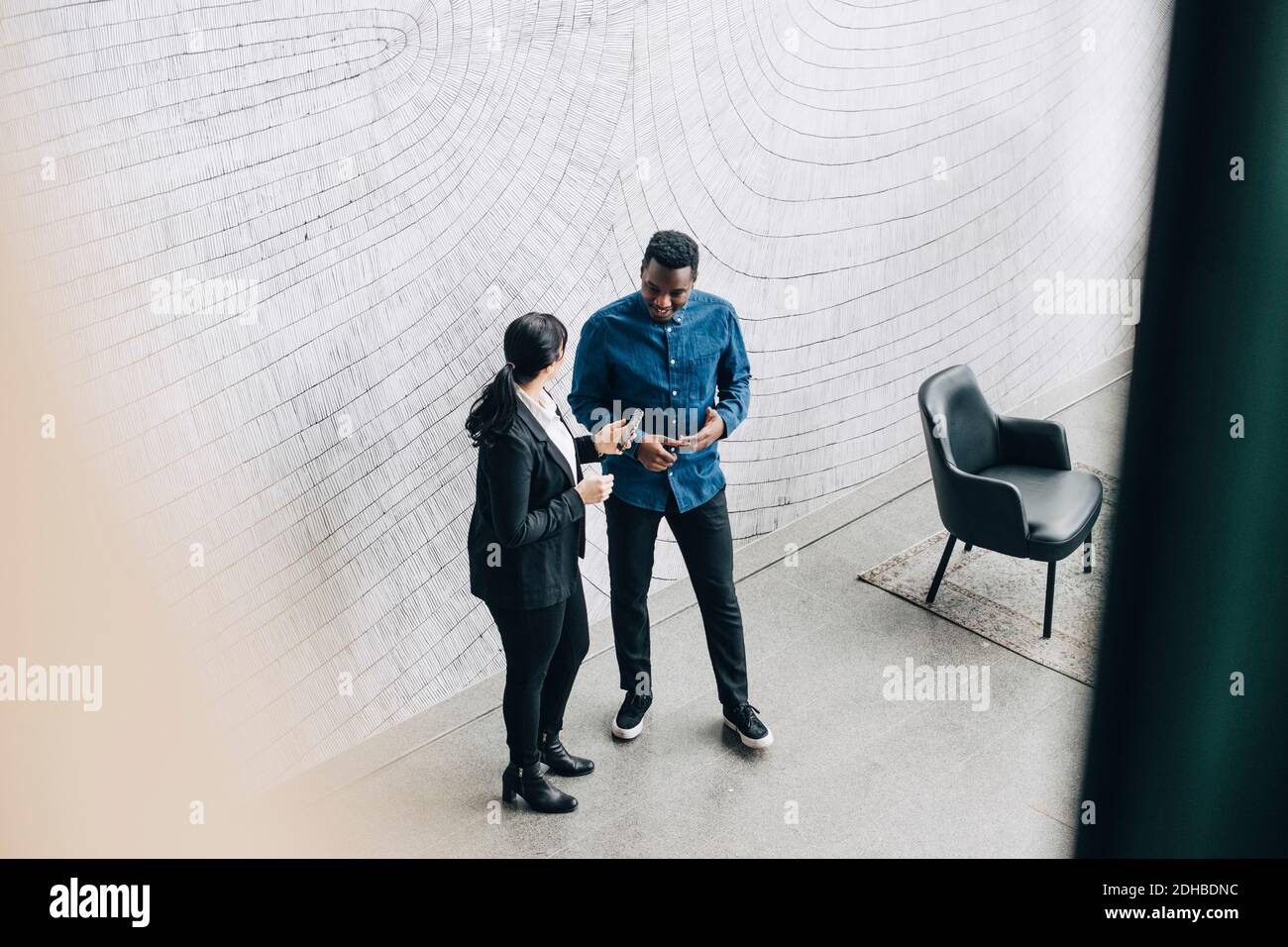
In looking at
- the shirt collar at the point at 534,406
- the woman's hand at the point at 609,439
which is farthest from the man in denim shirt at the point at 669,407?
the shirt collar at the point at 534,406

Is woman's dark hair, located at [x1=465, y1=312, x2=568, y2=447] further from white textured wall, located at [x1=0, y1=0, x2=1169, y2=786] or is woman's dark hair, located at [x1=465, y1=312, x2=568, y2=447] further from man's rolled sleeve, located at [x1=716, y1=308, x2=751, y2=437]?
white textured wall, located at [x1=0, y1=0, x2=1169, y2=786]

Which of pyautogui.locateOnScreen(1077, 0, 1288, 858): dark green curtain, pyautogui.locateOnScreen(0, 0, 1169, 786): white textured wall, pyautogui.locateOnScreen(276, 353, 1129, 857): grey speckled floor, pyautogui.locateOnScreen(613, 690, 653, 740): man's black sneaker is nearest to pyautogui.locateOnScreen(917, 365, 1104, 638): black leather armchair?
pyautogui.locateOnScreen(276, 353, 1129, 857): grey speckled floor

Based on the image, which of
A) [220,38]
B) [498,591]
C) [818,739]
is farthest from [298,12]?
[818,739]

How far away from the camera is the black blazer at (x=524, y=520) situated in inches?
121

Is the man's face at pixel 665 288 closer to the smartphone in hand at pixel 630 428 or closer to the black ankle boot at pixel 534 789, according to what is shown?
the smartphone in hand at pixel 630 428

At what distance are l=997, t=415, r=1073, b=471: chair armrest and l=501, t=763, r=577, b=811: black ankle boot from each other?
2.46 metres

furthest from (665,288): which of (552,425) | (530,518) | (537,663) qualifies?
(537,663)

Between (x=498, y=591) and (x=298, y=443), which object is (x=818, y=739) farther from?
(x=298, y=443)

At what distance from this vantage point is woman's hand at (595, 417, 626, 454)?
3289mm

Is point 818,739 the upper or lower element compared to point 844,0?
lower

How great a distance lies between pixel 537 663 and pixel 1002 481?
2.02 meters

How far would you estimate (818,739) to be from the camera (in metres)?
4.00

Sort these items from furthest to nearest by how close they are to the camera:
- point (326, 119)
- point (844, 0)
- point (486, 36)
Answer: point (844, 0) < point (486, 36) < point (326, 119)

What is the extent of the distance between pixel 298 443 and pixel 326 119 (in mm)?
987
